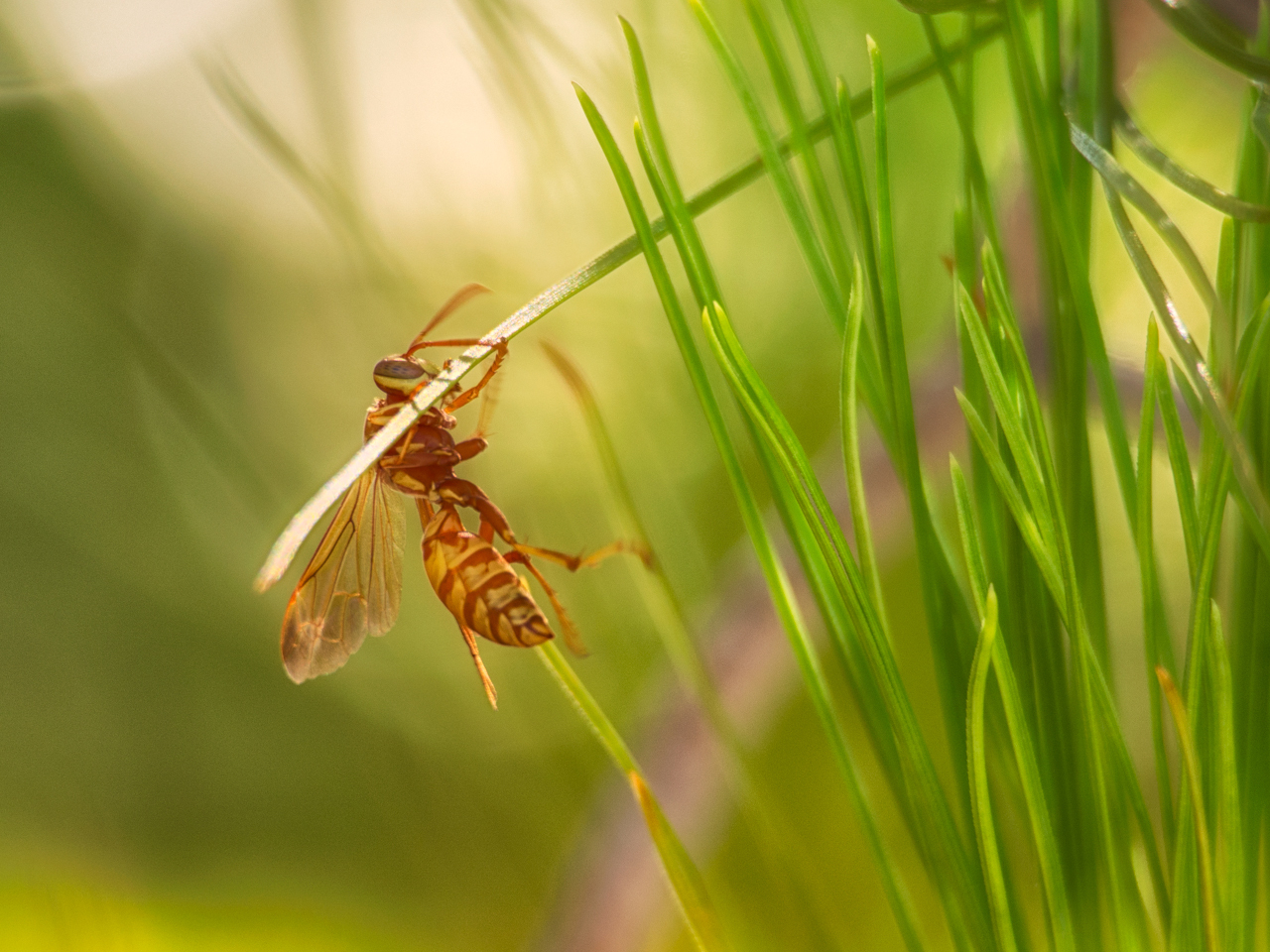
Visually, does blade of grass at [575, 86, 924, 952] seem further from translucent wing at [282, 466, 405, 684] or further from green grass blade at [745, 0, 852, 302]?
translucent wing at [282, 466, 405, 684]

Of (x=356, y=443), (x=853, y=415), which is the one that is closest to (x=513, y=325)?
(x=853, y=415)

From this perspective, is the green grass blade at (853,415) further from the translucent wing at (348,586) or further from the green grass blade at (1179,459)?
the translucent wing at (348,586)

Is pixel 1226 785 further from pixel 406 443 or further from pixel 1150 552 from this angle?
pixel 406 443

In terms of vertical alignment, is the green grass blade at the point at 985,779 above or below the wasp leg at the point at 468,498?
below

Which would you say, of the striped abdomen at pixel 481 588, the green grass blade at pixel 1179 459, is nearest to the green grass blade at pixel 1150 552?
the green grass blade at pixel 1179 459

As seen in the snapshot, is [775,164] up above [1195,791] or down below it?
above

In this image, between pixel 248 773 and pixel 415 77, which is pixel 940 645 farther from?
pixel 248 773
